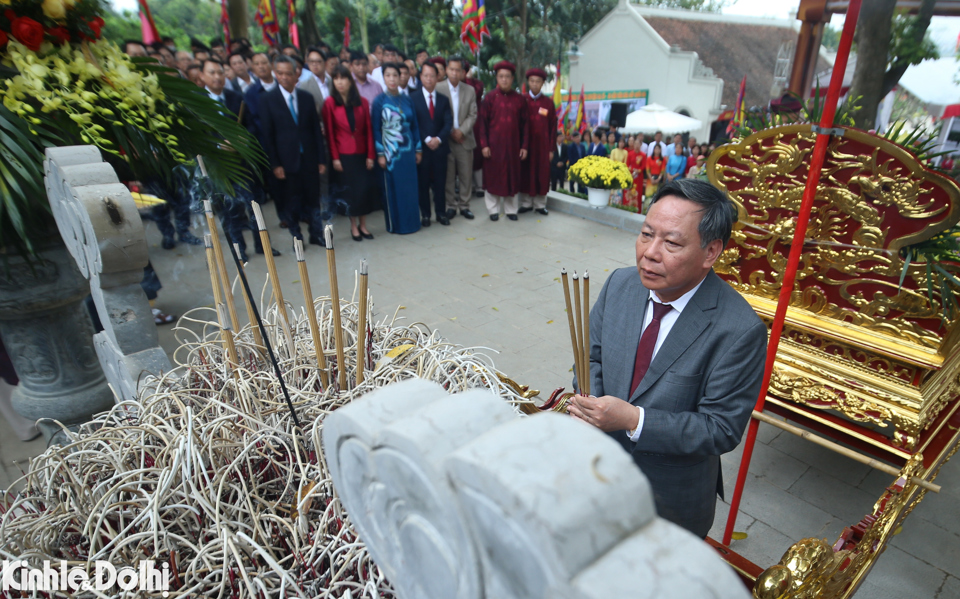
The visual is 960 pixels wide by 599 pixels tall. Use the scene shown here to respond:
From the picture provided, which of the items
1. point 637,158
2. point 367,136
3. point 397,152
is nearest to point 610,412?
point 397,152

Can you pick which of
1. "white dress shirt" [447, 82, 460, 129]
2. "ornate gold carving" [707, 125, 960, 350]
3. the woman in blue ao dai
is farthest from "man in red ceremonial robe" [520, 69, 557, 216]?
"ornate gold carving" [707, 125, 960, 350]

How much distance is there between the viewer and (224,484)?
1.37 metres

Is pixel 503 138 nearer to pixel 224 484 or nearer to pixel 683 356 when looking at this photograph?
pixel 683 356

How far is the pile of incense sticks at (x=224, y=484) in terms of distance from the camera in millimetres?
1218

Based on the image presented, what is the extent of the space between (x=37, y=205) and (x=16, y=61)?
51cm

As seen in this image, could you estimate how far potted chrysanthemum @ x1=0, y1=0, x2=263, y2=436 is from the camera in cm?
185

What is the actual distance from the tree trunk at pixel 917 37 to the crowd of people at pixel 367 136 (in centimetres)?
412

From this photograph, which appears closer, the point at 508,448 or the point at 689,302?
the point at 508,448

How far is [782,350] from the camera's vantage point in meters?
2.31

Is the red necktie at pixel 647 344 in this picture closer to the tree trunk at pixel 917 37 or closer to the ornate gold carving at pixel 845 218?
the ornate gold carving at pixel 845 218

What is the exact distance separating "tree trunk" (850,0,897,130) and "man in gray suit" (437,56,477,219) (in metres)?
4.46

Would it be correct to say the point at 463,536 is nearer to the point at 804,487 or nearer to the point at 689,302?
the point at 689,302

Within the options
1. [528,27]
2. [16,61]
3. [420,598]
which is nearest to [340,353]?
[420,598]

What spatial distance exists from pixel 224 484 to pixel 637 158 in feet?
28.0
